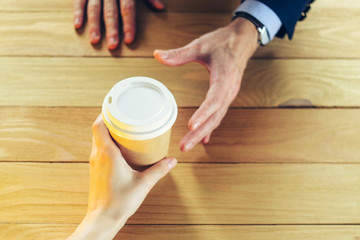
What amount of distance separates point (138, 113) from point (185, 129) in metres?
0.33

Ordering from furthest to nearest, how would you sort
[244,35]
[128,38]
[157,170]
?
[128,38], [244,35], [157,170]

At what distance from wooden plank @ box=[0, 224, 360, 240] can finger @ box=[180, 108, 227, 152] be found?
0.18 meters

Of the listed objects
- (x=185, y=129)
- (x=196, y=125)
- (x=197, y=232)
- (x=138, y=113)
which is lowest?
(x=197, y=232)

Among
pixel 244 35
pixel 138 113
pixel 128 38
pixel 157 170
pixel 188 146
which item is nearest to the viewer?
pixel 138 113

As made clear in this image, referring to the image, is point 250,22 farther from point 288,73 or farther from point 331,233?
point 331,233

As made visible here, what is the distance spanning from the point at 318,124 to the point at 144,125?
55cm

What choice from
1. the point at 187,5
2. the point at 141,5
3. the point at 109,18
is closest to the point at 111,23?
the point at 109,18

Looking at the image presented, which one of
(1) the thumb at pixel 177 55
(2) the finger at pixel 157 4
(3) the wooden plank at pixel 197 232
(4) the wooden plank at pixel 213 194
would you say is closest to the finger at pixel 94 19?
(2) the finger at pixel 157 4

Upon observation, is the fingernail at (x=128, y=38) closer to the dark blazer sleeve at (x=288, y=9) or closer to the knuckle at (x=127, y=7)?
the knuckle at (x=127, y=7)

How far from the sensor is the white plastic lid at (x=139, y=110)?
49cm

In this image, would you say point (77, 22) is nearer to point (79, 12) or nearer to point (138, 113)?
point (79, 12)

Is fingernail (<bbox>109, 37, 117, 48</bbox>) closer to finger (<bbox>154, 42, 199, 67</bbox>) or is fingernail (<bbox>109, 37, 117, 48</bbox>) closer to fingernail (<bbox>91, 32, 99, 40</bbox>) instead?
fingernail (<bbox>91, 32, 99, 40</bbox>)

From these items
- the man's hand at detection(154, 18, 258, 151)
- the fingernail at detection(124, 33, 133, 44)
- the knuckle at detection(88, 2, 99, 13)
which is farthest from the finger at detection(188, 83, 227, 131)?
the knuckle at detection(88, 2, 99, 13)

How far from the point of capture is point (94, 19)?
0.95m
